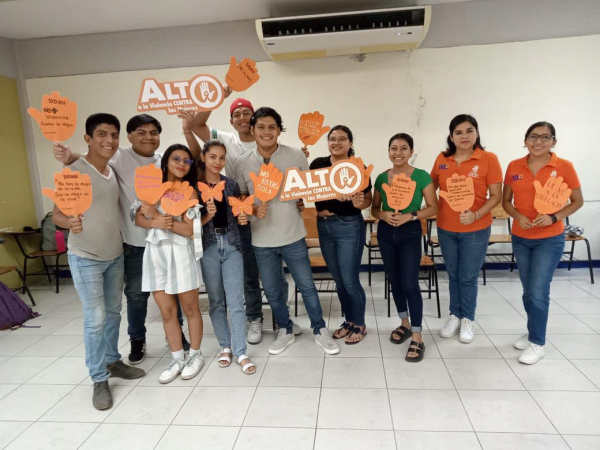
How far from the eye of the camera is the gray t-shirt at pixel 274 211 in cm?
232

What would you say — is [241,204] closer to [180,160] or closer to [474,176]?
[180,160]

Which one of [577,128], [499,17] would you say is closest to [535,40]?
[499,17]

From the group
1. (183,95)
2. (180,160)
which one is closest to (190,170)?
(180,160)

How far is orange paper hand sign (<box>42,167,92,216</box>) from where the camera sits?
71.6 inches

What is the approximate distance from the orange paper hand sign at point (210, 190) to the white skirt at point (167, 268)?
0.31 meters

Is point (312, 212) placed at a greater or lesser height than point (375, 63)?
lesser

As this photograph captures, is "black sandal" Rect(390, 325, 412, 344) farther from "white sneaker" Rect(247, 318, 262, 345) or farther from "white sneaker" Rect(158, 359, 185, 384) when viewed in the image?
"white sneaker" Rect(158, 359, 185, 384)

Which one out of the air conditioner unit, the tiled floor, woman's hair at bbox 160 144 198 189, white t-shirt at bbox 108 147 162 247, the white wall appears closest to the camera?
the tiled floor

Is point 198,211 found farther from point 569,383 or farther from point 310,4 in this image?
point 310,4

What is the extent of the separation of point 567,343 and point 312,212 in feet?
8.19

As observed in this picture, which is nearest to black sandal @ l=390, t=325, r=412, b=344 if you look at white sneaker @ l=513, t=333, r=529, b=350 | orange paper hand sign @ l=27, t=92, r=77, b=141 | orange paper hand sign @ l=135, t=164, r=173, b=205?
white sneaker @ l=513, t=333, r=529, b=350

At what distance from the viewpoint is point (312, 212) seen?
13.5 ft

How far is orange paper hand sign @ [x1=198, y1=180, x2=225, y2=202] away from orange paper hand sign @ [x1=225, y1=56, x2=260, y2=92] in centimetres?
64

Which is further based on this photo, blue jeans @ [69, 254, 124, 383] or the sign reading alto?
the sign reading alto
